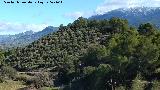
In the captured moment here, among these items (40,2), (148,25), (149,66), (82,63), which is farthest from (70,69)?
(40,2)

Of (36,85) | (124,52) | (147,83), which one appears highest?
(124,52)

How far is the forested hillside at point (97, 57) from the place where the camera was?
174 ft

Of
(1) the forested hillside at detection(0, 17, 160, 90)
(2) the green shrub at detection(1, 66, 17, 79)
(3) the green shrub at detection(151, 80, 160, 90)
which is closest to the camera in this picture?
(3) the green shrub at detection(151, 80, 160, 90)

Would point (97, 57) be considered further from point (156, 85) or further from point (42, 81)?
point (156, 85)

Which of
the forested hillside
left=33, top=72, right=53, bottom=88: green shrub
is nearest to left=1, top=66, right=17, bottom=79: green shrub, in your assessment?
the forested hillside

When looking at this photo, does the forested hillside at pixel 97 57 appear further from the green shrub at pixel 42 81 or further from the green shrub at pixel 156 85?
the green shrub at pixel 42 81

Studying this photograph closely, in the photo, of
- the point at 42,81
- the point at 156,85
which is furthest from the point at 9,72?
the point at 156,85

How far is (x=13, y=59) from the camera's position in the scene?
97.9m

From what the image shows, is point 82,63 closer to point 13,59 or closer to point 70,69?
point 70,69

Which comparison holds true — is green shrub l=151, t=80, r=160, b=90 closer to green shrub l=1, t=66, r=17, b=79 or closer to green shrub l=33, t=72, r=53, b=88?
green shrub l=33, t=72, r=53, b=88

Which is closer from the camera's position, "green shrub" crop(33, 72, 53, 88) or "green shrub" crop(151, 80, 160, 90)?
"green shrub" crop(151, 80, 160, 90)

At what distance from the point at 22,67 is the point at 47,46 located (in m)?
8.88

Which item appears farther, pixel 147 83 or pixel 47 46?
pixel 47 46

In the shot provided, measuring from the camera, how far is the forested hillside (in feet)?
174
